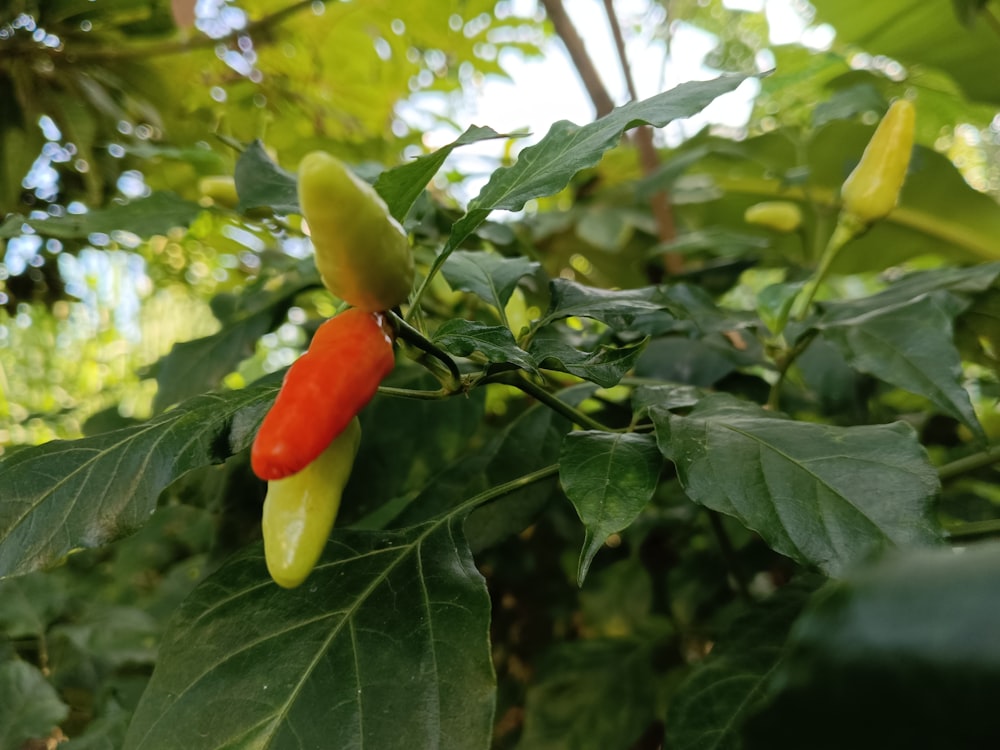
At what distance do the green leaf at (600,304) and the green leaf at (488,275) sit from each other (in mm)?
Answer: 41

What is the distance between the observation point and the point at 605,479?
374mm

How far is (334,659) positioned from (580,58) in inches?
42.3

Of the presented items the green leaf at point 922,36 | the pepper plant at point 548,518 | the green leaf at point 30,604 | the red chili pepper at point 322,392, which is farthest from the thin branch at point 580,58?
the green leaf at point 30,604

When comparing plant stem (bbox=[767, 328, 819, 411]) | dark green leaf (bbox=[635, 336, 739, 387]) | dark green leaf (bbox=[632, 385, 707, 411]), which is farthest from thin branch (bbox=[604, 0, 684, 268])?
dark green leaf (bbox=[632, 385, 707, 411])

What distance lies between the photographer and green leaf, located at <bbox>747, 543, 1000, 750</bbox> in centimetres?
13

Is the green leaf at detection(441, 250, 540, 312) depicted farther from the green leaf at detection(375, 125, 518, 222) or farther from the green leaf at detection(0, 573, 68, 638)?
the green leaf at detection(0, 573, 68, 638)

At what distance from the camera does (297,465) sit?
0.31 metres

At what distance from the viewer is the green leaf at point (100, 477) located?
367 millimetres

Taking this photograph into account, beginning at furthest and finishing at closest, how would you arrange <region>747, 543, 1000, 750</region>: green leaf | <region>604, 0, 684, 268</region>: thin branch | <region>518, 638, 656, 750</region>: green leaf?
<region>604, 0, 684, 268</region>: thin branch, <region>518, 638, 656, 750</region>: green leaf, <region>747, 543, 1000, 750</region>: green leaf

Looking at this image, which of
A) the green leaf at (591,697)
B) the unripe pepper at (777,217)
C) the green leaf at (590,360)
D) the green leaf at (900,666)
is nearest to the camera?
the green leaf at (900,666)

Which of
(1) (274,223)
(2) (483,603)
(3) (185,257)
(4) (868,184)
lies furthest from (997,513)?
(3) (185,257)

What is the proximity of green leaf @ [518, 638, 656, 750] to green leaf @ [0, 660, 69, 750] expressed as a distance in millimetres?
412

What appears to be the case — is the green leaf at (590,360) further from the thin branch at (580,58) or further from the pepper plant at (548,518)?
the thin branch at (580,58)

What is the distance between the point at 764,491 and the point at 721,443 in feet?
0.13
